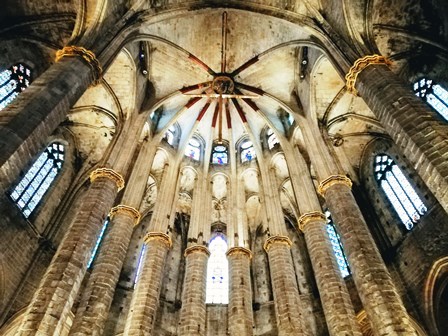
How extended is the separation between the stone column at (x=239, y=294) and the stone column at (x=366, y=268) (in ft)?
12.9

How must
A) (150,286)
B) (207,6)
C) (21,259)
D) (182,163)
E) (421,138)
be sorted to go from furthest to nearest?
(182,163) < (207,6) < (21,259) < (150,286) < (421,138)

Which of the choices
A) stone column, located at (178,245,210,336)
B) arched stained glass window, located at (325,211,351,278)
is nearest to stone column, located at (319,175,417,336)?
arched stained glass window, located at (325,211,351,278)

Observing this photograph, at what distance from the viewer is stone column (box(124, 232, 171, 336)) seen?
11102mm

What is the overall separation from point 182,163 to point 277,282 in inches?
314

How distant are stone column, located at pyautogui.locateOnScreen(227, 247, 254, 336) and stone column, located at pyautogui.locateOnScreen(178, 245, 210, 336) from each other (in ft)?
3.06

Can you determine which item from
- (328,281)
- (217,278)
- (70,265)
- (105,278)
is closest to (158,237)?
(105,278)

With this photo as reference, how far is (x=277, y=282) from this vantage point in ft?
42.0

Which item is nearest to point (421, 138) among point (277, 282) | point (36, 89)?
point (277, 282)

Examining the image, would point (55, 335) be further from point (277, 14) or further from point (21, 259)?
point (277, 14)

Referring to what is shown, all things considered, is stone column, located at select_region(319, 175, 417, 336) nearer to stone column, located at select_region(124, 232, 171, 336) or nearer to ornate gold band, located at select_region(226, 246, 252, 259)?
ornate gold band, located at select_region(226, 246, 252, 259)

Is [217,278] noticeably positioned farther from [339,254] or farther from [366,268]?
[366,268]

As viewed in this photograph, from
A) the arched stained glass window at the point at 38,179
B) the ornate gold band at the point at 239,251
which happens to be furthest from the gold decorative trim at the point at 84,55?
the ornate gold band at the point at 239,251

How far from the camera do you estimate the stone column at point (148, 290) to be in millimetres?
11102

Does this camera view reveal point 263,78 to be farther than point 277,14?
Yes
